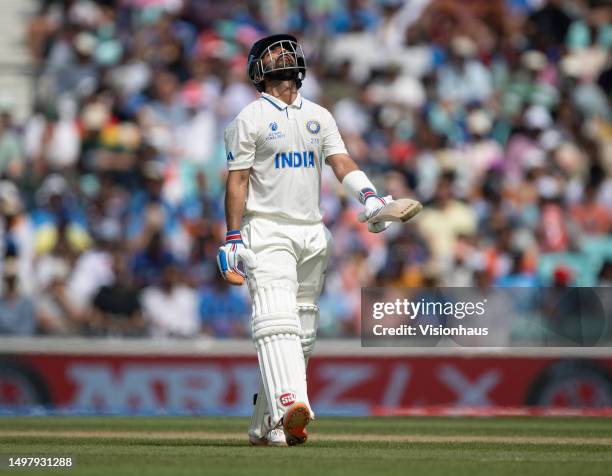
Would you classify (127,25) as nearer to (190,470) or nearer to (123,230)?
(123,230)

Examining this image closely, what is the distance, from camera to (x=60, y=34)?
1719cm

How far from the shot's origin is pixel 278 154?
787cm

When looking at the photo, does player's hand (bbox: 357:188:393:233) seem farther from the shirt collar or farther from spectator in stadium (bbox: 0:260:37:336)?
spectator in stadium (bbox: 0:260:37:336)

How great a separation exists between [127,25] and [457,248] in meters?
5.56

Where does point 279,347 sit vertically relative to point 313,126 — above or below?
below

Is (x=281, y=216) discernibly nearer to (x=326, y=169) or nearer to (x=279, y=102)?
(x=279, y=102)

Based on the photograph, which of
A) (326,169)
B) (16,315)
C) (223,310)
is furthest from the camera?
(326,169)

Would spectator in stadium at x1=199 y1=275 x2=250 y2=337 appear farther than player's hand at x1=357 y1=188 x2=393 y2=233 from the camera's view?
Yes

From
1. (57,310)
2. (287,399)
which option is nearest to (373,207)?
(287,399)

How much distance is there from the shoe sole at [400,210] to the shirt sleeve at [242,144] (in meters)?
0.79

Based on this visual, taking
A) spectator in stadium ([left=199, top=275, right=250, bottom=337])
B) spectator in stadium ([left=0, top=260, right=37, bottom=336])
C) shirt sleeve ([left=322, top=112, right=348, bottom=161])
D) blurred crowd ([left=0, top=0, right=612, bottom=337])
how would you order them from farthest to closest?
blurred crowd ([left=0, top=0, right=612, bottom=337]) < spectator in stadium ([left=199, top=275, right=250, bottom=337]) < spectator in stadium ([left=0, top=260, right=37, bottom=336]) < shirt sleeve ([left=322, top=112, right=348, bottom=161])

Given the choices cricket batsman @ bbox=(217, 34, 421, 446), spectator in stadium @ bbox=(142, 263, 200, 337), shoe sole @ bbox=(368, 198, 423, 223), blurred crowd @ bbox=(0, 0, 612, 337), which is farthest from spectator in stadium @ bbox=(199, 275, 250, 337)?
shoe sole @ bbox=(368, 198, 423, 223)

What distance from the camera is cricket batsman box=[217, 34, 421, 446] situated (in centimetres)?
763

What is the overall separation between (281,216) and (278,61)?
84 cm
